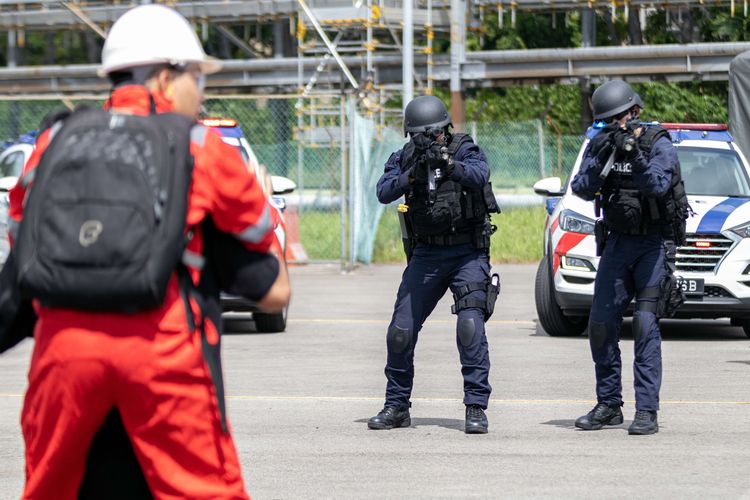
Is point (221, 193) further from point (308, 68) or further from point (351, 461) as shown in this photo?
point (308, 68)

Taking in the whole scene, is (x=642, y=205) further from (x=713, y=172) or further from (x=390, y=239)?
(x=390, y=239)

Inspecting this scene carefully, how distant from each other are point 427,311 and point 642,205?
4.37 feet

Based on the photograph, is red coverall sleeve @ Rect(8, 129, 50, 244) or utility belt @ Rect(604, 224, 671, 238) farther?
utility belt @ Rect(604, 224, 671, 238)

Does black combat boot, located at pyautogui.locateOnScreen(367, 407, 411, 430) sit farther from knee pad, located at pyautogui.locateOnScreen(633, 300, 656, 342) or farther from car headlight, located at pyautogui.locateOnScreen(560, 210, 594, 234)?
car headlight, located at pyautogui.locateOnScreen(560, 210, 594, 234)

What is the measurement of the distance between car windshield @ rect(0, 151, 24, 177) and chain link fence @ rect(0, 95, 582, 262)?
2569mm

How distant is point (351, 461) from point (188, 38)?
438 cm

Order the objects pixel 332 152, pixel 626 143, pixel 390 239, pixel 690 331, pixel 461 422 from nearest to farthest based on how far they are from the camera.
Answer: pixel 626 143, pixel 461 422, pixel 690 331, pixel 332 152, pixel 390 239

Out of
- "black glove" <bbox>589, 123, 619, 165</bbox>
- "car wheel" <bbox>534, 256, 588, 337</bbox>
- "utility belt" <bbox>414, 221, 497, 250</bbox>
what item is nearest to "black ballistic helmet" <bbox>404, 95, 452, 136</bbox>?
"utility belt" <bbox>414, 221, 497, 250</bbox>

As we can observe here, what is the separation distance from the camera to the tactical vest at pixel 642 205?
8523 mm

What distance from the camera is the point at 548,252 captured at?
13.5 m

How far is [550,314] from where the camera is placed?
1353 cm

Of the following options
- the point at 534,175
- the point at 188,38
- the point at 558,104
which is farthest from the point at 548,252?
the point at 558,104

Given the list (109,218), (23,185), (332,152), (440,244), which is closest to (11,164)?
(332,152)

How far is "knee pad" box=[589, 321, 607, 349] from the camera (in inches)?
340
